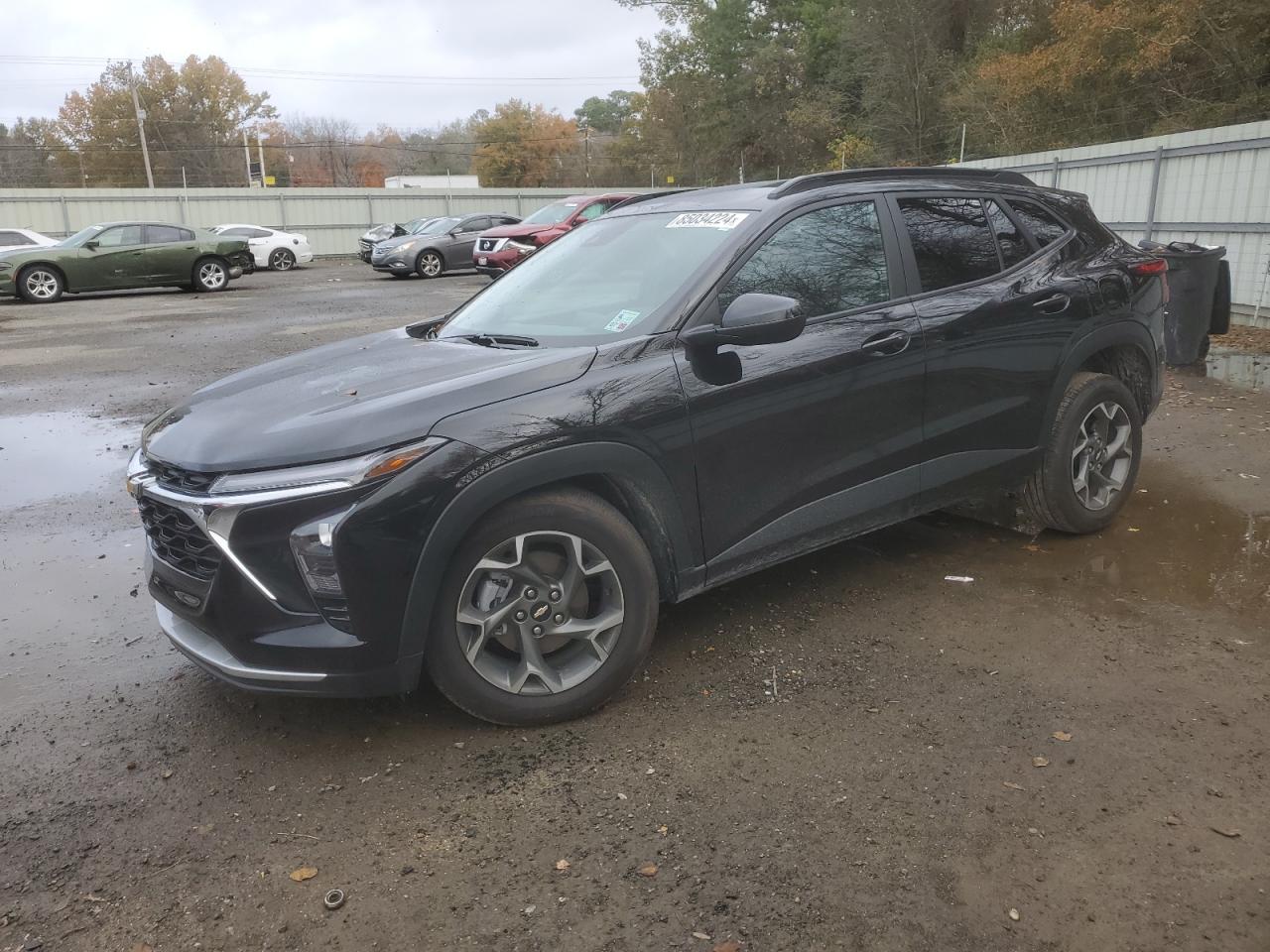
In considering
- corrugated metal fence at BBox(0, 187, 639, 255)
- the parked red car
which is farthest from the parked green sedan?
corrugated metal fence at BBox(0, 187, 639, 255)

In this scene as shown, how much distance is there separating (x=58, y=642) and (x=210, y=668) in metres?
1.49

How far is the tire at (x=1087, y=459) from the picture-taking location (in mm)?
4555

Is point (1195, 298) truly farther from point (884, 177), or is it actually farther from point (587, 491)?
point (587, 491)

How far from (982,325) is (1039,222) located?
2.86 ft

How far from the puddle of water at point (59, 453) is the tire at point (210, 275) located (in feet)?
40.7

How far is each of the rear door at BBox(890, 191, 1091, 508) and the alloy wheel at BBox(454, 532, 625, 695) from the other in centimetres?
170

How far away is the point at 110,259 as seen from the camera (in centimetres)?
1859

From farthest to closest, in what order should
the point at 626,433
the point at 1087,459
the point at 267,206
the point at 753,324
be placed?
the point at 267,206, the point at 1087,459, the point at 753,324, the point at 626,433

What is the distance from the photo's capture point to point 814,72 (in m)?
46.6

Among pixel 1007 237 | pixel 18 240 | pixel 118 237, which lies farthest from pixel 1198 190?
pixel 18 240

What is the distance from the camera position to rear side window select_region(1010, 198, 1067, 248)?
15.1ft

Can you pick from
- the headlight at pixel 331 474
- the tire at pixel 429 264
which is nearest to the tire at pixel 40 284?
the tire at pixel 429 264

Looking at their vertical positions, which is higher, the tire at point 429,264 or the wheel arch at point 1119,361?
the wheel arch at point 1119,361

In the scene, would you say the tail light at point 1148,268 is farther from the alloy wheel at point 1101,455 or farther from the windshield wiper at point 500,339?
the windshield wiper at point 500,339
